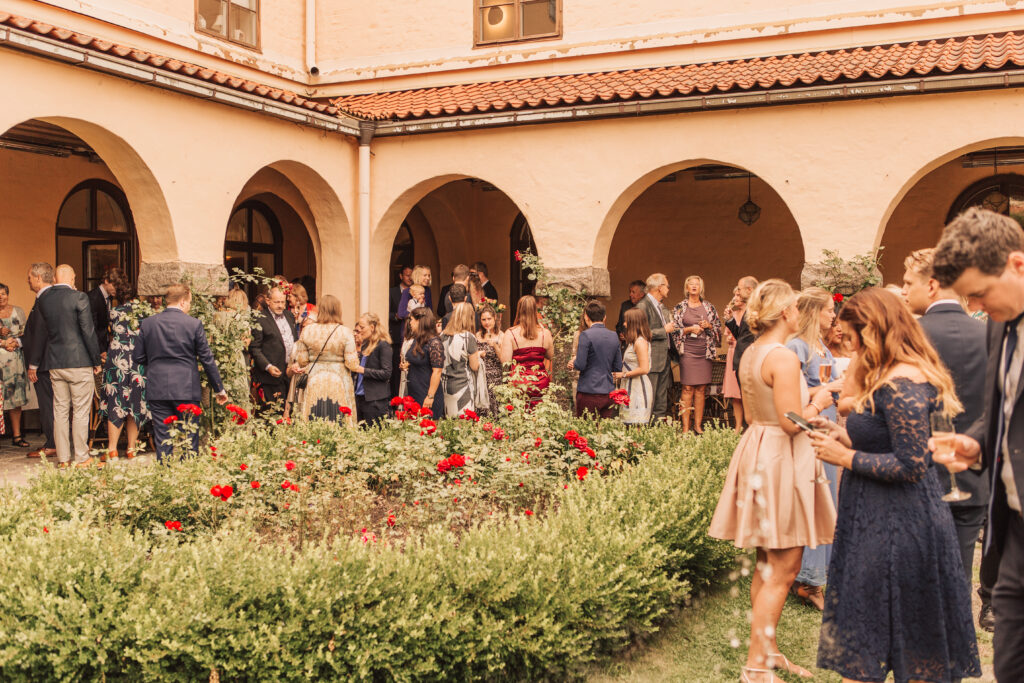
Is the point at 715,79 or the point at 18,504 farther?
the point at 715,79

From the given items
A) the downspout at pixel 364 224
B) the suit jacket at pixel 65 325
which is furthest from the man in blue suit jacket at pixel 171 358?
the downspout at pixel 364 224

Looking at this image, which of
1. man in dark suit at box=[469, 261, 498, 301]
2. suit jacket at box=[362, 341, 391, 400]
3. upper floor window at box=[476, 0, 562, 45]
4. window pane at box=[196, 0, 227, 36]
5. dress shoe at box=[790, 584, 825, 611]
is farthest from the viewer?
upper floor window at box=[476, 0, 562, 45]

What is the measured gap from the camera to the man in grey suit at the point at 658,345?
32.4ft

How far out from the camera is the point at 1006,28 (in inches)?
422

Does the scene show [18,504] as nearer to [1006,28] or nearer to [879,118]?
[879,118]

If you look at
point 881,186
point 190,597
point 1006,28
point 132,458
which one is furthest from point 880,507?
point 1006,28

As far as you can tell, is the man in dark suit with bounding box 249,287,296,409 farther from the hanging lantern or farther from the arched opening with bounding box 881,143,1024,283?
the arched opening with bounding box 881,143,1024,283

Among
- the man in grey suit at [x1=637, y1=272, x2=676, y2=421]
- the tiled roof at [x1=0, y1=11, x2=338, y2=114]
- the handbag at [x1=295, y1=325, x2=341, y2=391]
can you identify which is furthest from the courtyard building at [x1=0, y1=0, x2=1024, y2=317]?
the handbag at [x1=295, y1=325, x2=341, y2=391]

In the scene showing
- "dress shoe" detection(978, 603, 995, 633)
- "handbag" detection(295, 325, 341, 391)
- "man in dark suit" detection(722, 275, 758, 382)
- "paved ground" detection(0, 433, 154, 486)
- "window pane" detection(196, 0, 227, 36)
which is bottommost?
"dress shoe" detection(978, 603, 995, 633)

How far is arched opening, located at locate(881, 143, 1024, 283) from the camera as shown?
12445mm

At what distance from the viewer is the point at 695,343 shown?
33.8 ft

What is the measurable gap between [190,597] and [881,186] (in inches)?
329

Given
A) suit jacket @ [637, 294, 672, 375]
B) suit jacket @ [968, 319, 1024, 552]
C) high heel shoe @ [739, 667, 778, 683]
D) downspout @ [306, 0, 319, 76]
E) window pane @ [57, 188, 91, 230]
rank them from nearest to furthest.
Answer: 1. suit jacket @ [968, 319, 1024, 552]
2. high heel shoe @ [739, 667, 778, 683]
3. suit jacket @ [637, 294, 672, 375]
4. window pane @ [57, 188, 91, 230]
5. downspout @ [306, 0, 319, 76]

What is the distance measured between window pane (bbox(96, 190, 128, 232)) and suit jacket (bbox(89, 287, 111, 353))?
3.34m
